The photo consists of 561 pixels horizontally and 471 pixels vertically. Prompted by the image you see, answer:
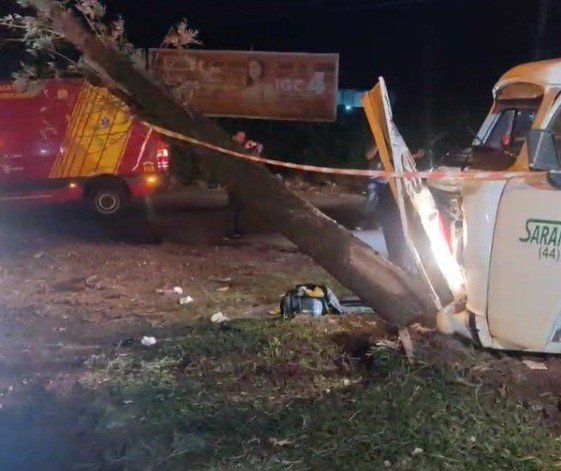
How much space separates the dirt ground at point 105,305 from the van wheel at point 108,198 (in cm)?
25

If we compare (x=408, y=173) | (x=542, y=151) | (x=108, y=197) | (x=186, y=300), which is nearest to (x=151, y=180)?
(x=108, y=197)

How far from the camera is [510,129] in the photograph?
588cm

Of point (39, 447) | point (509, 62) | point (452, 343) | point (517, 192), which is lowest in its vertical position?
point (39, 447)

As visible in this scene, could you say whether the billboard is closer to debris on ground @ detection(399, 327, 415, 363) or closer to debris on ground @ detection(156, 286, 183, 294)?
debris on ground @ detection(156, 286, 183, 294)

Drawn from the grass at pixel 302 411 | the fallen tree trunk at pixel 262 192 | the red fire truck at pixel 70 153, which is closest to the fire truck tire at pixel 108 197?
the red fire truck at pixel 70 153

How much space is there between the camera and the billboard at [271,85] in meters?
20.2

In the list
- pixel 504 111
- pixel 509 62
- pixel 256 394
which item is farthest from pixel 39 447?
pixel 509 62

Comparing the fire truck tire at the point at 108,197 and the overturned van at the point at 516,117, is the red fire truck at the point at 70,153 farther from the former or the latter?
the overturned van at the point at 516,117

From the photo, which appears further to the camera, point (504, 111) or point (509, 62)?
point (509, 62)

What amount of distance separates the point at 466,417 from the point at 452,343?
2.63 ft

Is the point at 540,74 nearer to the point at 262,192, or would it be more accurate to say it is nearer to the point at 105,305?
the point at 262,192

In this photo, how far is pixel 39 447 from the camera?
5215 millimetres

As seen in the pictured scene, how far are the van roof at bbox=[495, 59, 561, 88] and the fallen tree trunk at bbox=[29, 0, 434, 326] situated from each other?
5.37 feet

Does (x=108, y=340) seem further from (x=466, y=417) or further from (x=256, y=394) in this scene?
(x=466, y=417)
